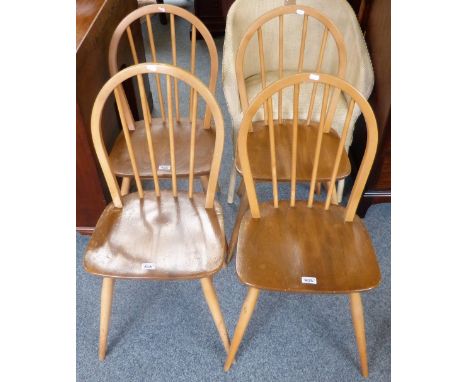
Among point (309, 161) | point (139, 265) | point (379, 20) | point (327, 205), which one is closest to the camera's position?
point (139, 265)

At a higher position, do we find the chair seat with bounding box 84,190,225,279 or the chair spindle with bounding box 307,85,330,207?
the chair spindle with bounding box 307,85,330,207

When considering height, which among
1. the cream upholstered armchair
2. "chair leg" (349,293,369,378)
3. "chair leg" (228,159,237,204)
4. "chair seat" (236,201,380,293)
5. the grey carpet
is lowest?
the grey carpet

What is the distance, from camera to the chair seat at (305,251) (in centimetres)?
98

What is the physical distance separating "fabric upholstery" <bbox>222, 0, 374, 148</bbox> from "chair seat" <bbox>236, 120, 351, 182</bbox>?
0.10m

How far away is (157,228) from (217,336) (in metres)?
0.45

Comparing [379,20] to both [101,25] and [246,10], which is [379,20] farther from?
[101,25]

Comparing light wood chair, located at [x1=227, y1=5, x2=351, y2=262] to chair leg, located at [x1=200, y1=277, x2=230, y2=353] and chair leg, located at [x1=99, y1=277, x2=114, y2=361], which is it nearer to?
chair leg, located at [x1=200, y1=277, x2=230, y2=353]

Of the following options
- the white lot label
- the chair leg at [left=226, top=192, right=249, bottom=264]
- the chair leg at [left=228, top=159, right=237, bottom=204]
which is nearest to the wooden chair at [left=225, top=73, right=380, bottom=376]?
the chair leg at [left=226, top=192, right=249, bottom=264]

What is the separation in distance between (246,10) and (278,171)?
0.73m

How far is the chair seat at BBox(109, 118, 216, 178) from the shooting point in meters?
1.28

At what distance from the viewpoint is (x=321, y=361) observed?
124 centimetres

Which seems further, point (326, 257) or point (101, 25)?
point (101, 25)

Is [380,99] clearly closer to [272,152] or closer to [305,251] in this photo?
[272,152]

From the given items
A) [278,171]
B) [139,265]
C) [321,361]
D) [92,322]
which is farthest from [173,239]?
[321,361]
